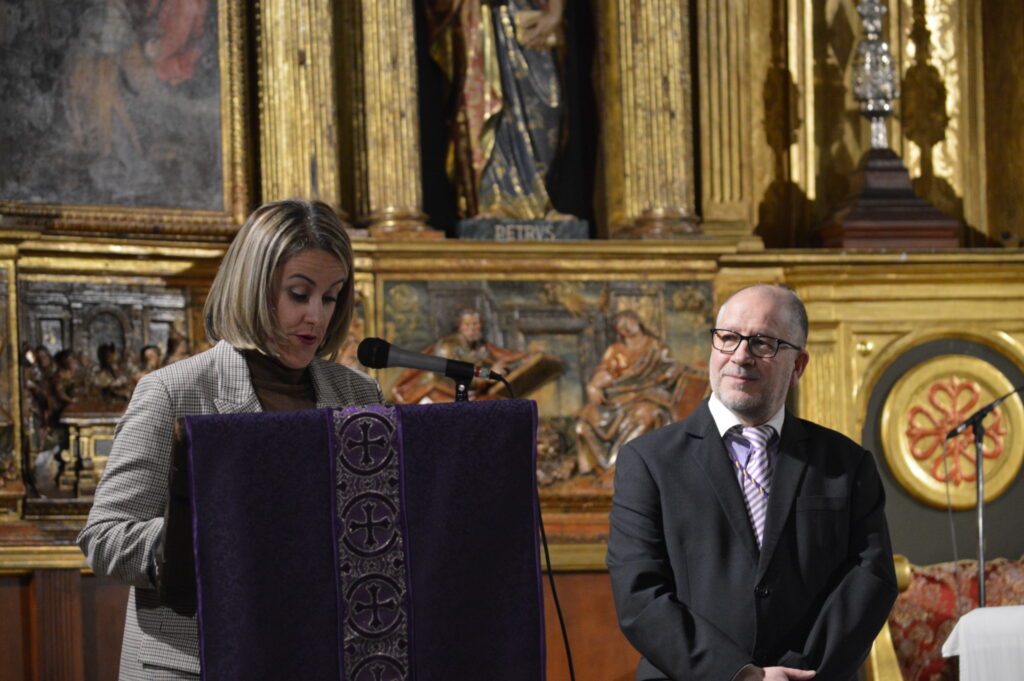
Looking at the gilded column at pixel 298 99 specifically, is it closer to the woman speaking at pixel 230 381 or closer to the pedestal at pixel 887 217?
the pedestal at pixel 887 217

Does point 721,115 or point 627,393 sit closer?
point 627,393

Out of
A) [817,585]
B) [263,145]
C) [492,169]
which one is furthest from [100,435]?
[817,585]

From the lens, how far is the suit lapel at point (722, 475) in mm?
3043

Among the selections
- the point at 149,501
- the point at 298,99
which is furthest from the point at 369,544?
the point at 298,99

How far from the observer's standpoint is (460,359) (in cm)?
609

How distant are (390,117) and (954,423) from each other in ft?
9.67

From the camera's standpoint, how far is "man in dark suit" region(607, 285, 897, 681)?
9.77 ft

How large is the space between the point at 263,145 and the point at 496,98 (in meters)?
1.11

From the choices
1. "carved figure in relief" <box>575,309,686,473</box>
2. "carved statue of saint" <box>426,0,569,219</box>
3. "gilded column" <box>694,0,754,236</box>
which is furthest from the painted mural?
"gilded column" <box>694,0,754,236</box>

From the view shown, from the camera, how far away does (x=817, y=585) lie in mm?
3039

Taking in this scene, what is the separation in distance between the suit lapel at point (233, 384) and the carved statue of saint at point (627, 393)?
12.5ft

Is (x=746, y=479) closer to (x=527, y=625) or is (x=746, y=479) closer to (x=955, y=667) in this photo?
(x=527, y=625)

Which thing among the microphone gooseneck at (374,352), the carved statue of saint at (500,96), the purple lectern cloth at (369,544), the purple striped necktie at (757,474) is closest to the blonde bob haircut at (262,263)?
the microphone gooseneck at (374,352)

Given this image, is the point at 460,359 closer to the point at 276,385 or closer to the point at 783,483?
the point at 783,483
